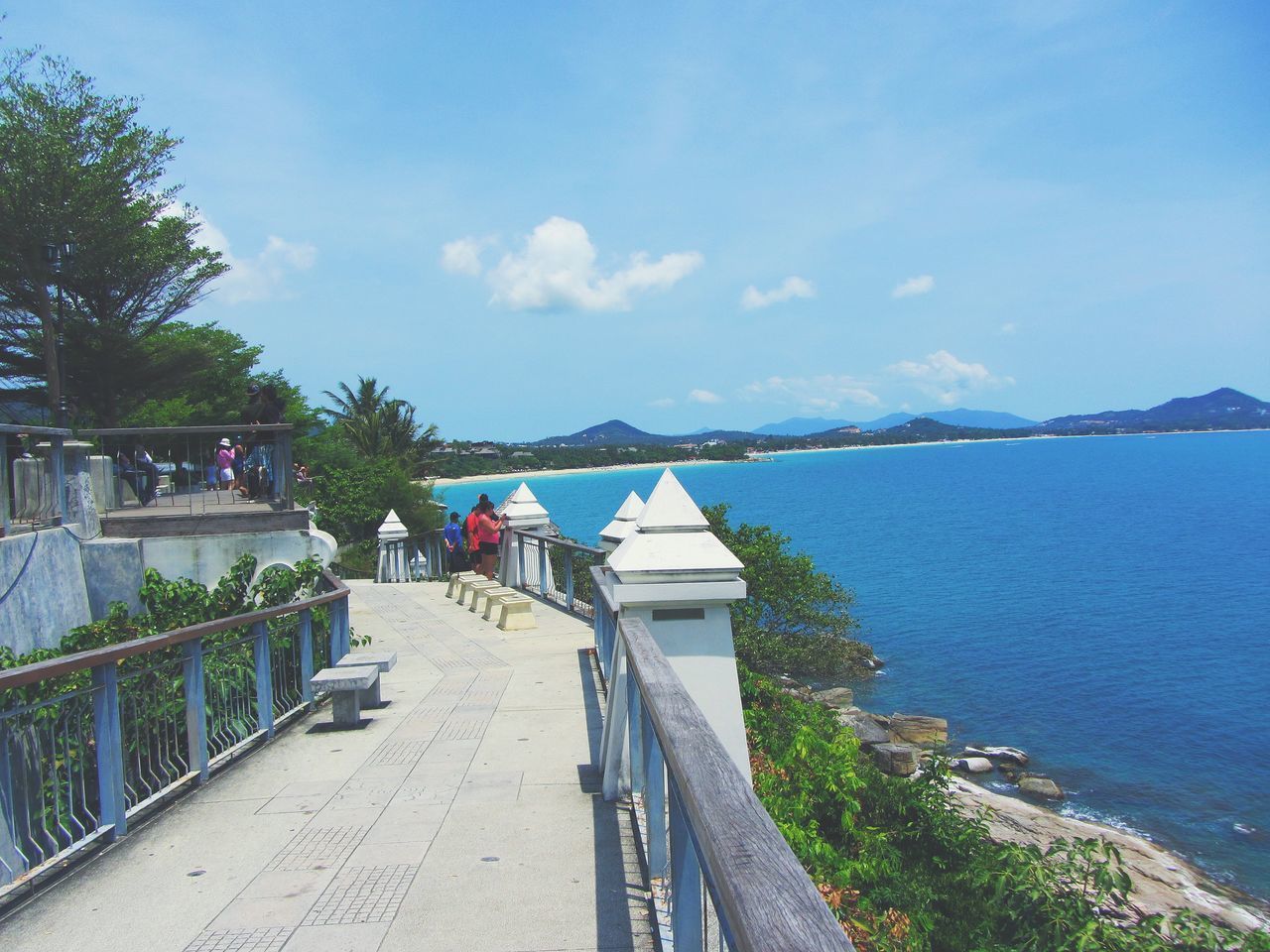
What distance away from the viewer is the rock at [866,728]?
1836 centimetres

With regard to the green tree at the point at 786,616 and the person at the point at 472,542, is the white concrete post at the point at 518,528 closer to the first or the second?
the person at the point at 472,542

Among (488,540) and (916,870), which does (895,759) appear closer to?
(488,540)

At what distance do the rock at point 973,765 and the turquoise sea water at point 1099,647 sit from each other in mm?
1312

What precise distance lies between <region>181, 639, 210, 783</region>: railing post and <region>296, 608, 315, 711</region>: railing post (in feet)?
7.15

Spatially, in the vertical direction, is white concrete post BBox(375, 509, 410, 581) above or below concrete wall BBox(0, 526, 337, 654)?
below

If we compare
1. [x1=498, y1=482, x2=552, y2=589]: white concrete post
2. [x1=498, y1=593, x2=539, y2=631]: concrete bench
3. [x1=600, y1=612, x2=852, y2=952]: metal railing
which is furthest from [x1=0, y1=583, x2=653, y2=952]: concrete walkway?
[x1=498, y1=482, x2=552, y2=589]: white concrete post

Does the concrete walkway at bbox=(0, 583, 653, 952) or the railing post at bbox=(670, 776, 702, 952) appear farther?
the concrete walkway at bbox=(0, 583, 653, 952)

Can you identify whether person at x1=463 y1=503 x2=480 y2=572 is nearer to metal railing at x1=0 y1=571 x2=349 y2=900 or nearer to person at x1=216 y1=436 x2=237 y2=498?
person at x1=216 y1=436 x2=237 y2=498

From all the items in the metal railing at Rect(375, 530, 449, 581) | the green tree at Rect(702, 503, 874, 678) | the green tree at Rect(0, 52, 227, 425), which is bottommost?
the green tree at Rect(702, 503, 874, 678)

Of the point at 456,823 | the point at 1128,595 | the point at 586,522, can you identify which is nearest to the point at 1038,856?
the point at 456,823

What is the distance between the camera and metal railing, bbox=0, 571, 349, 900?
15.3 ft

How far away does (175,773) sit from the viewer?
606 centimetres

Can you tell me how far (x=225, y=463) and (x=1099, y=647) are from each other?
26.9 m

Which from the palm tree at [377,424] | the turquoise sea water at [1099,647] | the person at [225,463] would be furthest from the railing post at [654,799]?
the palm tree at [377,424]
